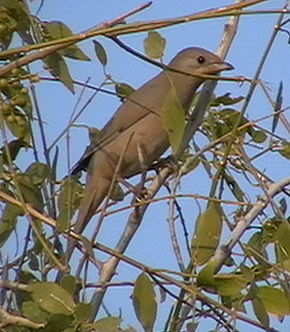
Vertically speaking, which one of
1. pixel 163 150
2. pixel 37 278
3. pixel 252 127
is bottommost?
pixel 37 278

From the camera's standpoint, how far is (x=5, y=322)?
1.30 m

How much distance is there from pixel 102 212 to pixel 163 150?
120 centimetres

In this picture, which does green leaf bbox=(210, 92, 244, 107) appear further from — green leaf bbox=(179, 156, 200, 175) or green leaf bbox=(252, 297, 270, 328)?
green leaf bbox=(252, 297, 270, 328)

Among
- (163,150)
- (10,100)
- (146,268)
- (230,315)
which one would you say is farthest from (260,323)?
(163,150)

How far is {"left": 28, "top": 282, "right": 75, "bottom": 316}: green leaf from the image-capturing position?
4.25ft

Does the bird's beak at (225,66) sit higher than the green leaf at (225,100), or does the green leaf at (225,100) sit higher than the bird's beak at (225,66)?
the bird's beak at (225,66)

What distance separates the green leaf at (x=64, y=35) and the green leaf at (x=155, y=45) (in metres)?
0.10

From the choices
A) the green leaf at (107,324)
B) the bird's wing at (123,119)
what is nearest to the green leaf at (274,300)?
the green leaf at (107,324)

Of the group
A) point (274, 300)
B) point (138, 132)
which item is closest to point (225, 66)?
point (138, 132)

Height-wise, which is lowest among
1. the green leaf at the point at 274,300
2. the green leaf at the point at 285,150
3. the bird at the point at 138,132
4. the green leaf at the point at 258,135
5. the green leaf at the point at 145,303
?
the green leaf at the point at 145,303

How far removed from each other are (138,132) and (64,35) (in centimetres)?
130

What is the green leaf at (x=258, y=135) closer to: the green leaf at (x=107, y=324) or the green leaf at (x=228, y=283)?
the green leaf at (x=228, y=283)

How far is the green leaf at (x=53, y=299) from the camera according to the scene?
1.30m

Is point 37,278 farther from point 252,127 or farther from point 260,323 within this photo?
point 252,127
